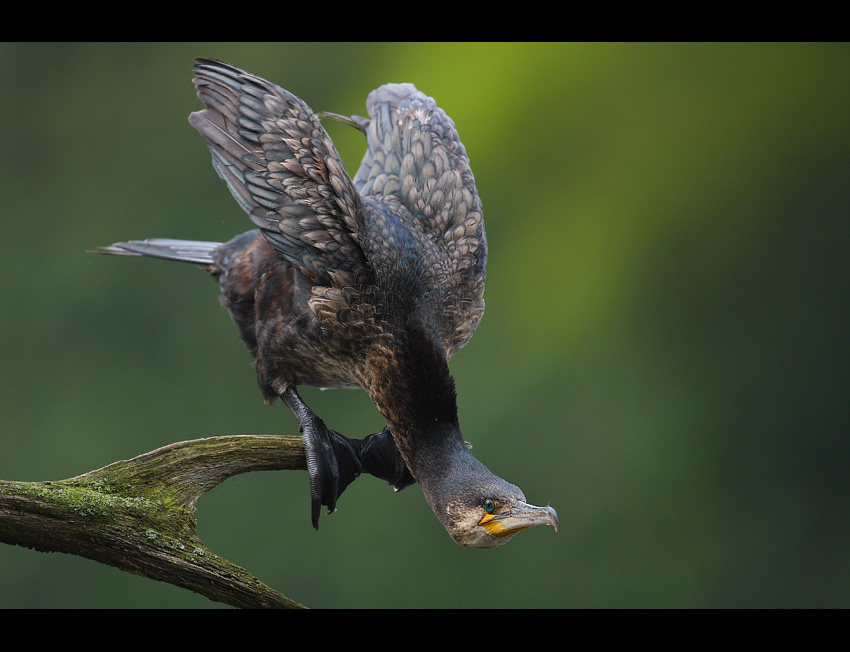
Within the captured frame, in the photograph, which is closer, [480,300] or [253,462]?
[253,462]

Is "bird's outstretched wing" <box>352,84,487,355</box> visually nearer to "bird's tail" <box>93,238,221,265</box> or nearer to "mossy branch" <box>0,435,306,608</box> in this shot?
"bird's tail" <box>93,238,221,265</box>

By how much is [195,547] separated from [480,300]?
1.38 m

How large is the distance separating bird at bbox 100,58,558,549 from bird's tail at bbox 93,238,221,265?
0.77 feet

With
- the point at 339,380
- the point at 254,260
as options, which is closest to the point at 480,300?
the point at 339,380

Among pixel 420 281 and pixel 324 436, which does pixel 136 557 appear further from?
pixel 420 281

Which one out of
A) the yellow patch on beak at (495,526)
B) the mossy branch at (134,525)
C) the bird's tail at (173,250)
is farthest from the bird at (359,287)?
the mossy branch at (134,525)

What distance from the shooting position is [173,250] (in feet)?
13.5

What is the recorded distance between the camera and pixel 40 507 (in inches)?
107

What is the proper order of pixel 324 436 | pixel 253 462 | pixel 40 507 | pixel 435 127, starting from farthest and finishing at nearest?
pixel 435 127, pixel 324 436, pixel 253 462, pixel 40 507

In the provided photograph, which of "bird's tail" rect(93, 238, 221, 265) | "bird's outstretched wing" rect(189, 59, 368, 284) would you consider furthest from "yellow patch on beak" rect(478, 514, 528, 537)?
"bird's tail" rect(93, 238, 221, 265)

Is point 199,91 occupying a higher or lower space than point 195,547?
higher

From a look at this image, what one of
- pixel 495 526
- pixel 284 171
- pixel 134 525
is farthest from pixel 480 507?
pixel 284 171

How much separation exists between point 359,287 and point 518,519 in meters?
0.96

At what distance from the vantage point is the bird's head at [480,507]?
2738 millimetres
